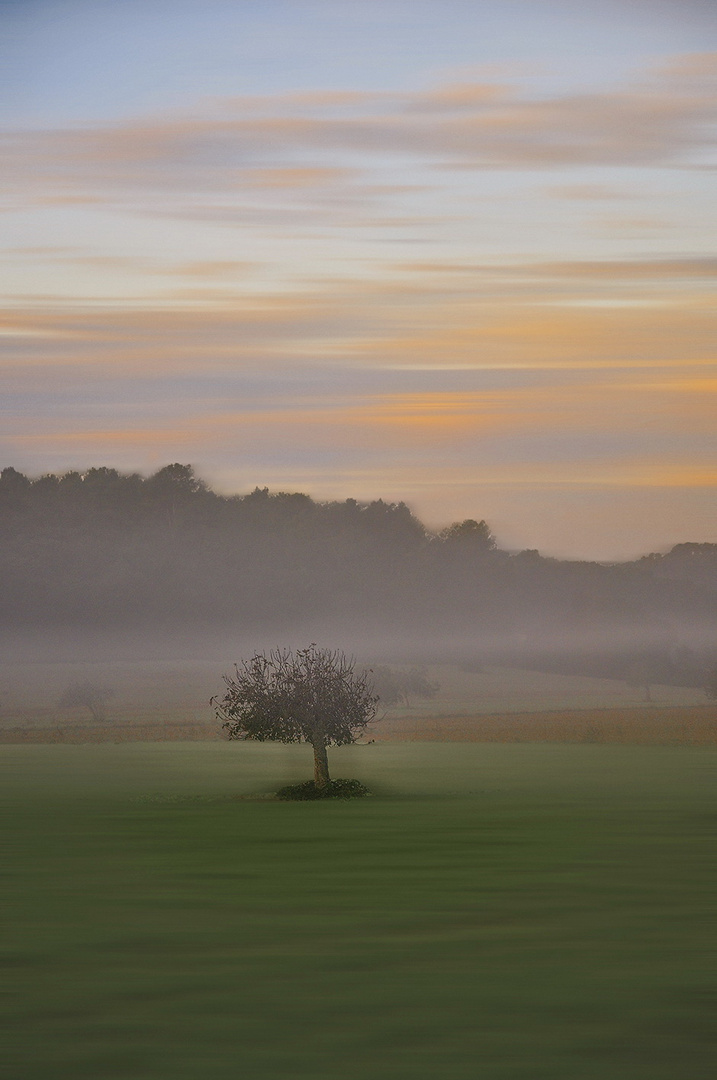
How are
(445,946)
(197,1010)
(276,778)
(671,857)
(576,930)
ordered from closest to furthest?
(197,1010)
(445,946)
(576,930)
(671,857)
(276,778)

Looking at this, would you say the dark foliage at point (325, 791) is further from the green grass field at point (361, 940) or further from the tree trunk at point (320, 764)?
the green grass field at point (361, 940)

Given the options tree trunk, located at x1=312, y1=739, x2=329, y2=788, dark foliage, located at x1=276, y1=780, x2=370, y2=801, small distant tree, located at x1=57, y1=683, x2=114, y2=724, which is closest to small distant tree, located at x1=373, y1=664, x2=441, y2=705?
small distant tree, located at x1=57, y1=683, x2=114, y2=724

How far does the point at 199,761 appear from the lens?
310 ft

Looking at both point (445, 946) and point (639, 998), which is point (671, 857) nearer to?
point (445, 946)

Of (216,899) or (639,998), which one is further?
(216,899)

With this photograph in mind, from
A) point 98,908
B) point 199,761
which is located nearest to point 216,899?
point 98,908

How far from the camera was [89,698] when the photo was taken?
17600cm

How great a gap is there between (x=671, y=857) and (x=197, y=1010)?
71.9 feet

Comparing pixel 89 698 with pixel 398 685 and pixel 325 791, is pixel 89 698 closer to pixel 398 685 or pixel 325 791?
pixel 398 685

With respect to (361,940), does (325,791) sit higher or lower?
higher

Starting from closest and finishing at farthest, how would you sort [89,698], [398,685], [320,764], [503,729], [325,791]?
[325,791], [320,764], [503,729], [89,698], [398,685]

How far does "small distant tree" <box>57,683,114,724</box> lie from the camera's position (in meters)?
176

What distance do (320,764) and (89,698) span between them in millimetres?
117823

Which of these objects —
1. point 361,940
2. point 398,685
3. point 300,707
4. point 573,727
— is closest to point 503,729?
point 573,727
